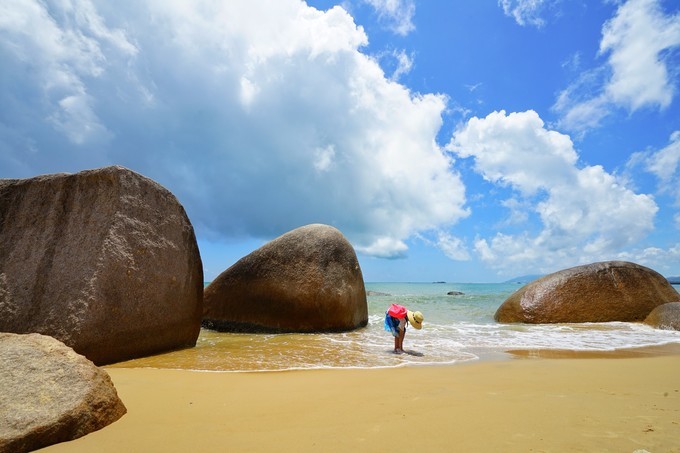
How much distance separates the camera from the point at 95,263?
450cm

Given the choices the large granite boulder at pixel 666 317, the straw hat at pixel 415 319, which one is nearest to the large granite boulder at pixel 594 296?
the large granite boulder at pixel 666 317

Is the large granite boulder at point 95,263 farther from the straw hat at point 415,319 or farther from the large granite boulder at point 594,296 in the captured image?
the large granite boulder at point 594,296

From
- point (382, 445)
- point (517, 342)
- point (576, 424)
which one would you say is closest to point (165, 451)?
point (382, 445)

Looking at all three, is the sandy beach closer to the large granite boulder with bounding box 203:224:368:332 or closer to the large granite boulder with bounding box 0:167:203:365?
the large granite boulder with bounding box 0:167:203:365

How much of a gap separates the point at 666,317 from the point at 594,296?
1.48 m

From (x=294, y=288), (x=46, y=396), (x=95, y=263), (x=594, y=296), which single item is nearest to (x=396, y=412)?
(x=46, y=396)

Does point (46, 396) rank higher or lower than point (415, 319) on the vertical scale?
lower

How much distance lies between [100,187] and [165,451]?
3.99 meters

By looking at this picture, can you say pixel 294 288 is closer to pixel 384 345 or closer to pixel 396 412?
pixel 384 345

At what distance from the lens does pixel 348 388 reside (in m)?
3.34

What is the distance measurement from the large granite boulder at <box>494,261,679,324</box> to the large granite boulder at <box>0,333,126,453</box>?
9.82 meters

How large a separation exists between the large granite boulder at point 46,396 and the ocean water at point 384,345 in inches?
81.8

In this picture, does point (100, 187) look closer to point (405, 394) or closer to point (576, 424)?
point (405, 394)

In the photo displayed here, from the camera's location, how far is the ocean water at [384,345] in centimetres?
484
